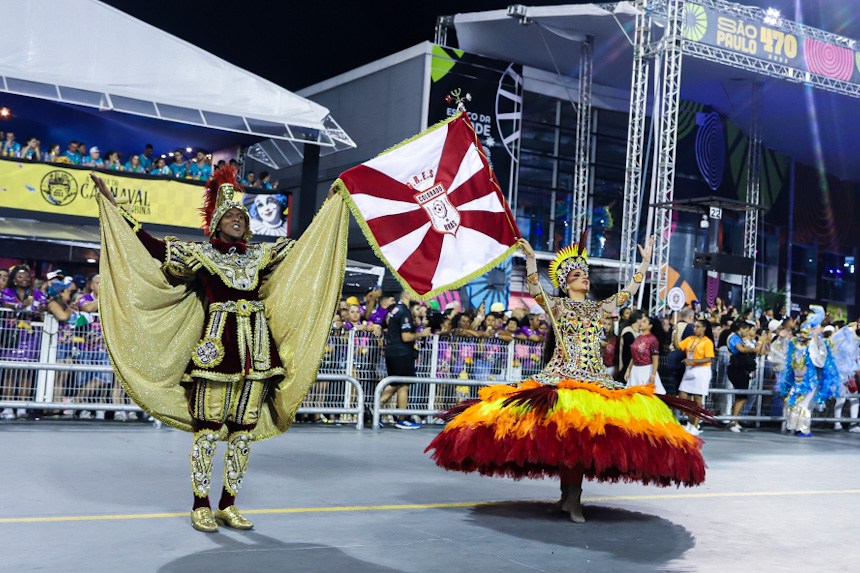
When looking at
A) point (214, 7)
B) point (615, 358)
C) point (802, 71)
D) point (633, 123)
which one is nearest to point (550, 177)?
point (633, 123)

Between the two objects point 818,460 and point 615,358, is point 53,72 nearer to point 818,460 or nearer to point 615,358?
point 615,358

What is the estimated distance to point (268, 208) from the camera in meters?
19.4

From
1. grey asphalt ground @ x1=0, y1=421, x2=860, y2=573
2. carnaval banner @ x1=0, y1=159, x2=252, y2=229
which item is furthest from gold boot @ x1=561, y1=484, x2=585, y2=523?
carnaval banner @ x1=0, y1=159, x2=252, y2=229

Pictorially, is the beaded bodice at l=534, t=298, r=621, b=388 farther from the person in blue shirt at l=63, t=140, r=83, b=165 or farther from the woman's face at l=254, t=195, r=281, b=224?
the person in blue shirt at l=63, t=140, r=83, b=165

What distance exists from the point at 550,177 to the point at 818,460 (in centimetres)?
1728

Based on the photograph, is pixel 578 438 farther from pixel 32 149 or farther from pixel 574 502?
pixel 32 149

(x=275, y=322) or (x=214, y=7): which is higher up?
(x=214, y=7)

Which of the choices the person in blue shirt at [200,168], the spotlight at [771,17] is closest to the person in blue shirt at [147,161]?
the person in blue shirt at [200,168]

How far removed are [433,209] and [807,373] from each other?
33.3 ft

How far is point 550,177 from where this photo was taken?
2759cm

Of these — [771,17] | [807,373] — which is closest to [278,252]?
[807,373]

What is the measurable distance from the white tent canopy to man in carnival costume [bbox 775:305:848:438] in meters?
10.6

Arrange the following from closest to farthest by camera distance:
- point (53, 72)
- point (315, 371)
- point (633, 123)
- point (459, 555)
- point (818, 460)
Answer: point (459, 555) < point (315, 371) < point (818, 460) < point (53, 72) < point (633, 123)

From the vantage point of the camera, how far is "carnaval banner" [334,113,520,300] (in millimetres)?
6441
